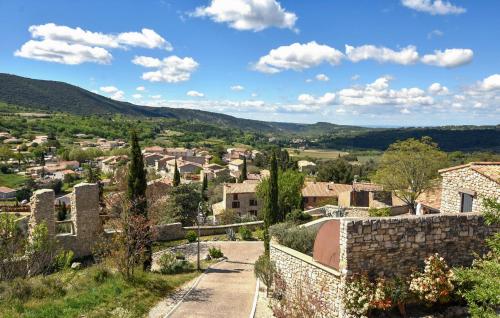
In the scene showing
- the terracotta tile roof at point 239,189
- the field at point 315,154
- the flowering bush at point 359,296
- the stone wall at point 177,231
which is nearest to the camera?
the flowering bush at point 359,296

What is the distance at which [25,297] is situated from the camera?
11930mm

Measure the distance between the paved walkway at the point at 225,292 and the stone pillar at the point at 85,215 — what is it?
7.45 meters

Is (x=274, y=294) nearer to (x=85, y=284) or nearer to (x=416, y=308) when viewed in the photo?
(x=416, y=308)

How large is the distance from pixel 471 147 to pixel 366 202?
13115 cm

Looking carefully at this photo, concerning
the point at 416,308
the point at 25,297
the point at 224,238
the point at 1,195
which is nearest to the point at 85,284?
A: the point at 25,297

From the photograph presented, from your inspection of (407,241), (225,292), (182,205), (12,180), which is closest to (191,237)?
(225,292)

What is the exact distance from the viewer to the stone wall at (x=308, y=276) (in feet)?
31.5

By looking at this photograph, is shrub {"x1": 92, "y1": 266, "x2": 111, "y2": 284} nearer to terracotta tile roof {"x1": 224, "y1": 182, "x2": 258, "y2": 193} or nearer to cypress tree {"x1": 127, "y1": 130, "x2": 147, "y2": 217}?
cypress tree {"x1": 127, "y1": 130, "x2": 147, "y2": 217}

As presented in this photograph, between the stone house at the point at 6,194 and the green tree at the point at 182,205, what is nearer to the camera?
the green tree at the point at 182,205

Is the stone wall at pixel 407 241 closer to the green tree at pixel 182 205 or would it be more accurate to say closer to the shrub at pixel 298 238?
the shrub at pixel 298 238

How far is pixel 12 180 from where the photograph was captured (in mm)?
86062

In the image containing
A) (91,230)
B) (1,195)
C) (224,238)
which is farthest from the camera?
(1,195)

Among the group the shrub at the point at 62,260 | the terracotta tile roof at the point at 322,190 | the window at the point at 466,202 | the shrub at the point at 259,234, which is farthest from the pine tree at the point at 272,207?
the terracotta tile roof at the point at 322,190

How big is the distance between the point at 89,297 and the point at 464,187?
1349cm
